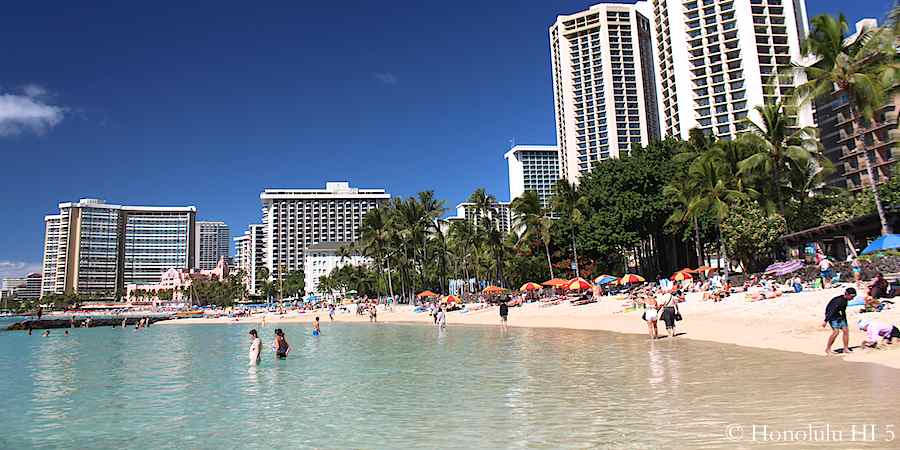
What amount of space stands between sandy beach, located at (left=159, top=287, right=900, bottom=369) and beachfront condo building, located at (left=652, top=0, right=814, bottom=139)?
234ft

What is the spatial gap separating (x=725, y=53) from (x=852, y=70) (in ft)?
262

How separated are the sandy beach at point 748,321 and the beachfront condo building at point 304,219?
147 m

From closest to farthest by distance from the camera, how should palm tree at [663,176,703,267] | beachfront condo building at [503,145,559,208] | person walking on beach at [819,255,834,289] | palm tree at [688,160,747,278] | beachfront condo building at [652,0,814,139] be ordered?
1. person walking on beach at [819,255,834,289]
2. palm tree at [688,160,747,278]
3. palm tree at [663,176,703,267]
4. beachfront condo building at [652,0,814,139]
5. beachfront condo building at [503,145,559,208]

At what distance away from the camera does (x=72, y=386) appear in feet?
49.6

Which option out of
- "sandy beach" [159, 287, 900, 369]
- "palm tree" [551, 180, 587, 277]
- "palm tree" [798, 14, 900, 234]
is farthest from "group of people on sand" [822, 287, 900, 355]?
"palm tree" [551, 180, 587, 277]

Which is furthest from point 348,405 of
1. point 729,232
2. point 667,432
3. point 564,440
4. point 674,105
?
point 674,105

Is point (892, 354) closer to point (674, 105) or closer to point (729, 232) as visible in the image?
point (729, 232)

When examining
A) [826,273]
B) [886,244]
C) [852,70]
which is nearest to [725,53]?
[852,70]

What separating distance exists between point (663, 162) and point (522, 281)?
31968mm

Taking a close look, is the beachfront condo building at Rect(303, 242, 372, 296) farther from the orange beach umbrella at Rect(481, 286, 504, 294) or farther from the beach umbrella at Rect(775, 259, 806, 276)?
the beach umbrella at Rect(775, 259, 806, 276)

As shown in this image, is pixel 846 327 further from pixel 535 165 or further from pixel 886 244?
pixel 535 165

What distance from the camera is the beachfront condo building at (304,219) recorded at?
179 metres

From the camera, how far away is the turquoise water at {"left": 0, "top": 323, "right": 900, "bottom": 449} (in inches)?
302

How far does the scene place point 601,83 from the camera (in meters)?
124
